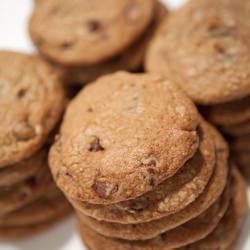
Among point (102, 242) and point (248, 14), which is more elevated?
point (248, 14)

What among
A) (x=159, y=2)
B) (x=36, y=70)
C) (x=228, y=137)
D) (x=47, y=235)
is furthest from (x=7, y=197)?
(x=159, y=2)

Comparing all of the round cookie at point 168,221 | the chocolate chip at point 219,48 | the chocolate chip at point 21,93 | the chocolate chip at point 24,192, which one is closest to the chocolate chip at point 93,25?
the chocolate chip at point 21,93

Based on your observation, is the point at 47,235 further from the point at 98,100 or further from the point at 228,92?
the point at 228,92

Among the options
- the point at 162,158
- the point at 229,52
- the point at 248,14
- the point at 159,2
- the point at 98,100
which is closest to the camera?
the point at 162,158

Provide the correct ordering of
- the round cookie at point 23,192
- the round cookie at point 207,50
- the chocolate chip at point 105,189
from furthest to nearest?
the round cookie at point 23,192
the round cookie at point 207,50
the chocolate chip at point 105,189

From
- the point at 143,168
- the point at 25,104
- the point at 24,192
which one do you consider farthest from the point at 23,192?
the point at 143,168

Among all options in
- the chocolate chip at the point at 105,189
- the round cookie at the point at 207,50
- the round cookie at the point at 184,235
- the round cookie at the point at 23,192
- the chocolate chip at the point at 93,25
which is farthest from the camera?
the chocolate chip at the point at 93,25

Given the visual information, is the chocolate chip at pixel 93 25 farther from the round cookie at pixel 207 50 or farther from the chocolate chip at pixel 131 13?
the round cookie at pixel 207 50
